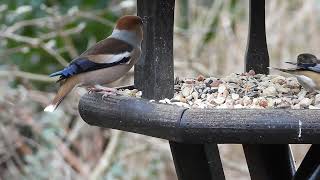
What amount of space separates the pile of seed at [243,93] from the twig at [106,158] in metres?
2.78

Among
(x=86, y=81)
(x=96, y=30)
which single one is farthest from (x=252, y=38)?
(x=96, y=30)

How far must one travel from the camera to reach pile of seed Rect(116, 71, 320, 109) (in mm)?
2342

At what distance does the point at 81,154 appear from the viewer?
5906mm

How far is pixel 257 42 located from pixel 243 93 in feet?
2.43

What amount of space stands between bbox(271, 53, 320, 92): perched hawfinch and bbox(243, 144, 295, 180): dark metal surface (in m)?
0.40

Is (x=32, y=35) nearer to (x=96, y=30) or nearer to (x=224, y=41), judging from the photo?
(x=96, y=30)

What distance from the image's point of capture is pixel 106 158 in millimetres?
5590

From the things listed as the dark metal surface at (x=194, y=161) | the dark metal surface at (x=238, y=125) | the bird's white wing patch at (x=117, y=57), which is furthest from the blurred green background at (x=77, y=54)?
the dark metal surface at (x=238, y=125)

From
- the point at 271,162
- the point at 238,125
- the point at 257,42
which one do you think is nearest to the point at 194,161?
the point at 271,162

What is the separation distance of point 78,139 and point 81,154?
14 cm

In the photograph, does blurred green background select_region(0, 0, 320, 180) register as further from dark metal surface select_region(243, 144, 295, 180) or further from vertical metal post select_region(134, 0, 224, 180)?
vertical metal post select_region(134, 0, 224, 180)

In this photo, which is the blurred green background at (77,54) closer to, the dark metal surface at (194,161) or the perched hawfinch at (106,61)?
the perched hawfinch at (106,61)

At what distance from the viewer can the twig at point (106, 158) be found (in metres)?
5.52

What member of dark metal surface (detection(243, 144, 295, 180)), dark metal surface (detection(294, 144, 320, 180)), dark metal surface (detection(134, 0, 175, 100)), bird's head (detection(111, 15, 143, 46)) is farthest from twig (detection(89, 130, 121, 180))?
dark metal surface (detection(134, 0, 175, 100))
